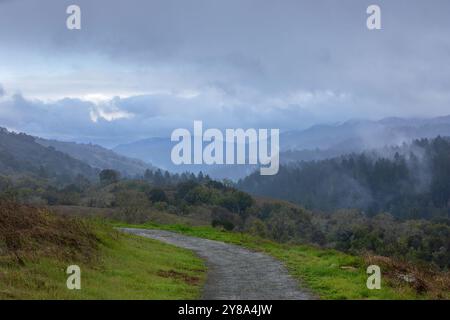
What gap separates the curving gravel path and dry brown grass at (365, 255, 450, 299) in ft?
10.7

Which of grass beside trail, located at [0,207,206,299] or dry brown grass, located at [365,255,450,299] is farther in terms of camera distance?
dry brown grass, located at [365,255,450,299]

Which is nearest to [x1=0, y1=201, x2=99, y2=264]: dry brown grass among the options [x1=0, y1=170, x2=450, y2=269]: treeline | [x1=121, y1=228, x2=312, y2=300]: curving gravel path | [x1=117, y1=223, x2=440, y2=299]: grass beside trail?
[x1=121, y1=228, x2=312, y2=300]: curving gravel path

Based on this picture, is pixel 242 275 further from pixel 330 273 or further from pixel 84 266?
pixel 84 266

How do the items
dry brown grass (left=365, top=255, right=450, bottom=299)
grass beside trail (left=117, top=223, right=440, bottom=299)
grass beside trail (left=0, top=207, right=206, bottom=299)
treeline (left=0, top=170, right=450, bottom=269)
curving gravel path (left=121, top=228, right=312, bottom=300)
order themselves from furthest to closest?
1. treeline (left=0, top=170, right=450, bottom=269)
2. dry brown grass (left=365, top=255, right=450, bottom=299)
3. curving gravel path (left=121, top=228, right=312, bottom=300)
4. grass beside trail (left=117, top=223, right=440, bottom=299)
5. grass beside trail (left=0, top=207, right=206, bottom=299)

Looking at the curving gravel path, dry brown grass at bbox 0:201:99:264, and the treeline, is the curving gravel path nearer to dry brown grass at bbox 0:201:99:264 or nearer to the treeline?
dry brown grass at bbox 0:201:99:264

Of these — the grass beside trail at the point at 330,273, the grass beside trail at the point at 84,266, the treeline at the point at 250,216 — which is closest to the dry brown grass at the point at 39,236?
the grass beside trail at the point at 84,266

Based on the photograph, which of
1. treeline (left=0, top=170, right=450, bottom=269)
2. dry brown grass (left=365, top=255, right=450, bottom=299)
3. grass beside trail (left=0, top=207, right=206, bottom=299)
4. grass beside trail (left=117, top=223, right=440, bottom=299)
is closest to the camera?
grass beside trail (left=0, top=207, right=206, bottom=299)

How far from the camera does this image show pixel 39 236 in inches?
743

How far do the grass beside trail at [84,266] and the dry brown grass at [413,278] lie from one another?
21.5 ft

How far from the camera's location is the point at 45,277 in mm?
15367

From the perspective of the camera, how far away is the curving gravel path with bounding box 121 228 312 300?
17062mm
